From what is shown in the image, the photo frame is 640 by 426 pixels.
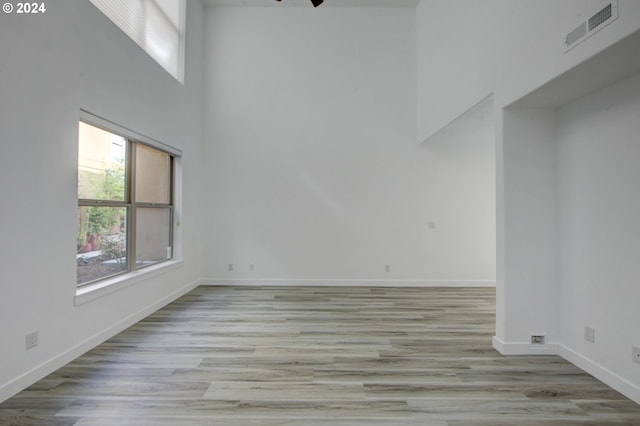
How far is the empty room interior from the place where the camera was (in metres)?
2.16

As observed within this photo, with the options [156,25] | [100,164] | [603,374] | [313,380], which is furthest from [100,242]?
[603,374]

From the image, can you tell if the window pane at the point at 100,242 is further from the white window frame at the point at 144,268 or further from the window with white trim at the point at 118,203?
the white window frame at the point at 144,268

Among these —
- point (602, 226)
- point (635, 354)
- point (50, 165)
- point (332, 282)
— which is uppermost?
point (50, 165)

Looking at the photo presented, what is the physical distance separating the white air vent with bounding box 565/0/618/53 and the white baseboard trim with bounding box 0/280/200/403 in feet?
14.5

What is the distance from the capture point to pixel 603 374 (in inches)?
93.1

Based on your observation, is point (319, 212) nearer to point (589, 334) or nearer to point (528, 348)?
point (528, 348)

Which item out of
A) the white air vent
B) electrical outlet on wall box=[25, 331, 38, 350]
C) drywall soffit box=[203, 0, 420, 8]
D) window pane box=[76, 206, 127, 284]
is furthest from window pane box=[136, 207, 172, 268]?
the white air vent

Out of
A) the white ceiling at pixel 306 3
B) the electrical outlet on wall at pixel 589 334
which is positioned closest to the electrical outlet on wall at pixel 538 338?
the electrical outlet on wall at pixel 589 334

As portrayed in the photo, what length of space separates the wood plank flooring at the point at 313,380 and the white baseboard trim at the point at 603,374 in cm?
5

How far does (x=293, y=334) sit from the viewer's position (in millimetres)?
3324

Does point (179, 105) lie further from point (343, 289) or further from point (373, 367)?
point (373, 367)

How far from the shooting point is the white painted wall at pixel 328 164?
5.56 m

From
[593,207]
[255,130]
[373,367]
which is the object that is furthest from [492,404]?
[255,130]

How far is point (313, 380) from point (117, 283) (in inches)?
92.3
